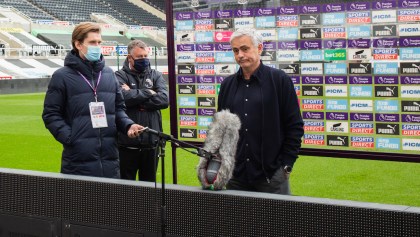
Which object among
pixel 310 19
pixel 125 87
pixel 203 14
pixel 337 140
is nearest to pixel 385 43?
pixel 310 19

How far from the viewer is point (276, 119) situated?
3252 mm

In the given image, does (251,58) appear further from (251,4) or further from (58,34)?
(58,34)

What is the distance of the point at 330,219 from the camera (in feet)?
7.97

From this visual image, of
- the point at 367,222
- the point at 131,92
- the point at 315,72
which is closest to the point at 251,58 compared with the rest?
the point at 367,222

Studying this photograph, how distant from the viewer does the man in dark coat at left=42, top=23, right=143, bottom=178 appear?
380 cm

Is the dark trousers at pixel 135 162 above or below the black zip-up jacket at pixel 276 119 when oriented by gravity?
below

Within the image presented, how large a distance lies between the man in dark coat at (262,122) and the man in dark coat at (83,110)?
93cm

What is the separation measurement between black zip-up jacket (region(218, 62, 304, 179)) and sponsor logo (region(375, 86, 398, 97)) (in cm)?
135

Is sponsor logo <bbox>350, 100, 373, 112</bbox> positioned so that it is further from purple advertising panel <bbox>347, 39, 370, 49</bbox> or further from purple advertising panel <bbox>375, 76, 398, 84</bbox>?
purple advertising panel <bbox>347, 39, 370, 49</bbox>

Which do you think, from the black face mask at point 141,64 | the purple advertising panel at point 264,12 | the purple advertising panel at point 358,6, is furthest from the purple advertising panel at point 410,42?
the black face mask at point 141,64

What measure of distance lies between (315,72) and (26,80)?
67.7 ft

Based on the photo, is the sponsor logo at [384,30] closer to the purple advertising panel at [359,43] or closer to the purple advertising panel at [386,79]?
the purple advertising panel at [359,43]

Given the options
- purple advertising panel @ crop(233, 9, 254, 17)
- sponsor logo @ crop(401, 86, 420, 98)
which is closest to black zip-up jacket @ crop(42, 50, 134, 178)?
purple advertising panel @ crop(233, 9, 254, 17)

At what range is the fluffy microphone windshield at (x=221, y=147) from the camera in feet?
9.04
